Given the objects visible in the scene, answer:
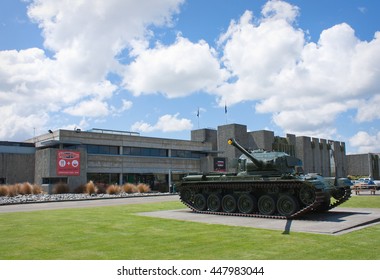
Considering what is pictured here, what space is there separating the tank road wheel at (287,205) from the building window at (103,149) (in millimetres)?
36332

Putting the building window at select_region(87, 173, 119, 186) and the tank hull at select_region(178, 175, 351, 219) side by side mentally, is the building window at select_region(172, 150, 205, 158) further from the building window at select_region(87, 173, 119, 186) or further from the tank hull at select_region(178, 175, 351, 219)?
the tank hull at select_region(178, 175, 351, 219)

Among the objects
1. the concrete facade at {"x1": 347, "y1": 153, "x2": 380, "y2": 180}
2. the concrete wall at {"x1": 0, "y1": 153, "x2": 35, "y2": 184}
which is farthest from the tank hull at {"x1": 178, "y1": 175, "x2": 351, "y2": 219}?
the concrete facade at {"x1": 347, "y1": 153, "x2": 380, "y2": 180}

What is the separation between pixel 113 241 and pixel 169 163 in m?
46.5

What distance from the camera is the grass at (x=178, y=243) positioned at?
7.75 meters

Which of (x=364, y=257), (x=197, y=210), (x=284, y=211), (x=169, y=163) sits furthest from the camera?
(x=169, y=163)

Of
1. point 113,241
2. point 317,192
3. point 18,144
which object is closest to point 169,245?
point 113,241

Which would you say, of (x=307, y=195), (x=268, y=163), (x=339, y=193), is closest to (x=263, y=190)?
(x=268, y=163)

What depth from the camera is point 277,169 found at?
16625 mm

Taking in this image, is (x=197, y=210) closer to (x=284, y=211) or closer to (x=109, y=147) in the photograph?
(x=284, y=211)

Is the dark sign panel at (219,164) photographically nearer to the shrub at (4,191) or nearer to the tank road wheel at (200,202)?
the shrub at (4,191)

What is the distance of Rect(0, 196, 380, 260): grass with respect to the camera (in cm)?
775

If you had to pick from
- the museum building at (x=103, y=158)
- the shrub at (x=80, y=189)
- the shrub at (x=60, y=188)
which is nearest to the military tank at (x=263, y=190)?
the shrub at (x=80, y=189)

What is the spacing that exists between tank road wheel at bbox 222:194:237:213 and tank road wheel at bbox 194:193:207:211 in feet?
4.06

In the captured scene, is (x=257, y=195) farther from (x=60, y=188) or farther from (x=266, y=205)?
(x=60, y=188)
